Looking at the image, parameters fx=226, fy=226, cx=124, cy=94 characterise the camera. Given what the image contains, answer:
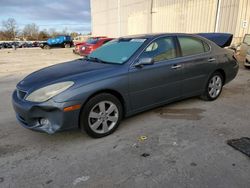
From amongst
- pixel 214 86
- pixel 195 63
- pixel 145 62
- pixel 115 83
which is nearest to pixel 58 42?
pixel 214 86

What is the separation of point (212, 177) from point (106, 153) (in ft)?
4.27

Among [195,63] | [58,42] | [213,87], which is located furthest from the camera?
[58,42]

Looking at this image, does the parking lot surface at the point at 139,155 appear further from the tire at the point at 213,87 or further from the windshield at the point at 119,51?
the windshield at the point at 119,51

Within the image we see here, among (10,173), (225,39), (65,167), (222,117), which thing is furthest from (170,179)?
(225,39)

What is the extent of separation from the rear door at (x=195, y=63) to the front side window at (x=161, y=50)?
0.78ft

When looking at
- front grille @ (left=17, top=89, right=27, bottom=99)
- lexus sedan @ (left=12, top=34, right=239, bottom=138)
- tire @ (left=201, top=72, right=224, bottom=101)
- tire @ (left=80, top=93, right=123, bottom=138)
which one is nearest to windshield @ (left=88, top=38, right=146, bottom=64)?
lexus sedan @ (left=12, top=34, right=239, bottom=138)

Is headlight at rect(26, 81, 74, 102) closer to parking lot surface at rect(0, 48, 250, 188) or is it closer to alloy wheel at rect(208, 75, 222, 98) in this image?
parking lot surface at rect(0, 48, 250, 188)

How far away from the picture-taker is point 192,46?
4.45 meters

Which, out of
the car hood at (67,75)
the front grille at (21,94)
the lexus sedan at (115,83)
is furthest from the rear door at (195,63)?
the front grille at (21,94)

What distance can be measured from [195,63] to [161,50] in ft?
2.78

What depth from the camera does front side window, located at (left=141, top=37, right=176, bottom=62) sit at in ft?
12.4

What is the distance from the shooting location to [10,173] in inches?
101

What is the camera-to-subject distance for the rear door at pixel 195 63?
425 cm

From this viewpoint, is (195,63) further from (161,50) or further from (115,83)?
(115,83)
